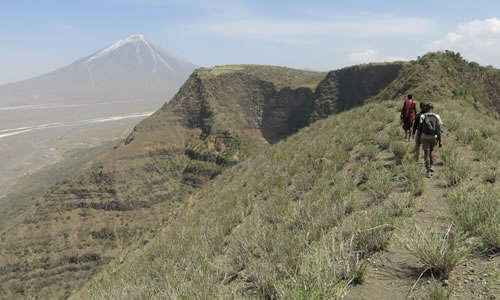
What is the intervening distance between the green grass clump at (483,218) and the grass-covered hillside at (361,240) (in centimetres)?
1

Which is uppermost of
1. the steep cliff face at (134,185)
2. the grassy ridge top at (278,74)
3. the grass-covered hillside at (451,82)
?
the grassy ridge top at (278,74)

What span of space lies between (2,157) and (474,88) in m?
209

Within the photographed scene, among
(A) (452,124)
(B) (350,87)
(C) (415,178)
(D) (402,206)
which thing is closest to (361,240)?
(D) (402,206)

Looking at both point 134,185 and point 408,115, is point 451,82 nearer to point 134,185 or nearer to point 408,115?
point 408,115

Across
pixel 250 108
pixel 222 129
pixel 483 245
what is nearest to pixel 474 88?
pixel 483 245

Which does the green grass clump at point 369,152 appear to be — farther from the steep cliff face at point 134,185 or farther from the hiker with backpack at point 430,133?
the steep cliff face at point 134,185

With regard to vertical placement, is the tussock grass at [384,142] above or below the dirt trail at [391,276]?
above

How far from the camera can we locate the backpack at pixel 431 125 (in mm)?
6410

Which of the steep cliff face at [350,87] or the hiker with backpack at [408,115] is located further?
the steep cliff face at [350,87]

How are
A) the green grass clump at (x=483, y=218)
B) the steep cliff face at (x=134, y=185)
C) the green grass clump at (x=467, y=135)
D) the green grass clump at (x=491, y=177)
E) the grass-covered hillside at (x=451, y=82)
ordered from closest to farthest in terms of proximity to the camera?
1. the green grass clump at (x=483, y=218)
2. the green grass clump at (x=491, y=177)
3. the green grass clump at (x=467, y=135)
4. the grass-covered hillside at (x=451, y=82)
5. the steep cliff face at (x=134, y=185)

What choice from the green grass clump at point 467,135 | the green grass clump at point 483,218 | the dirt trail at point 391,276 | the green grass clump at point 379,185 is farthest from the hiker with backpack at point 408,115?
the dirt trail at point 391,276

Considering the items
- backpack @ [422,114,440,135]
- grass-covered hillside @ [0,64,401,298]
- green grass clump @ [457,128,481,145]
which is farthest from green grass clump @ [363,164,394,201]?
grass-covered hillside @ [0,64,401,298]

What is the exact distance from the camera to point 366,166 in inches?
290

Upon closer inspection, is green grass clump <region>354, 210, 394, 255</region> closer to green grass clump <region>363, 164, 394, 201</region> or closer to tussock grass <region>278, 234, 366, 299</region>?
tussock grass <region>278, 234, 366, 299</region>
